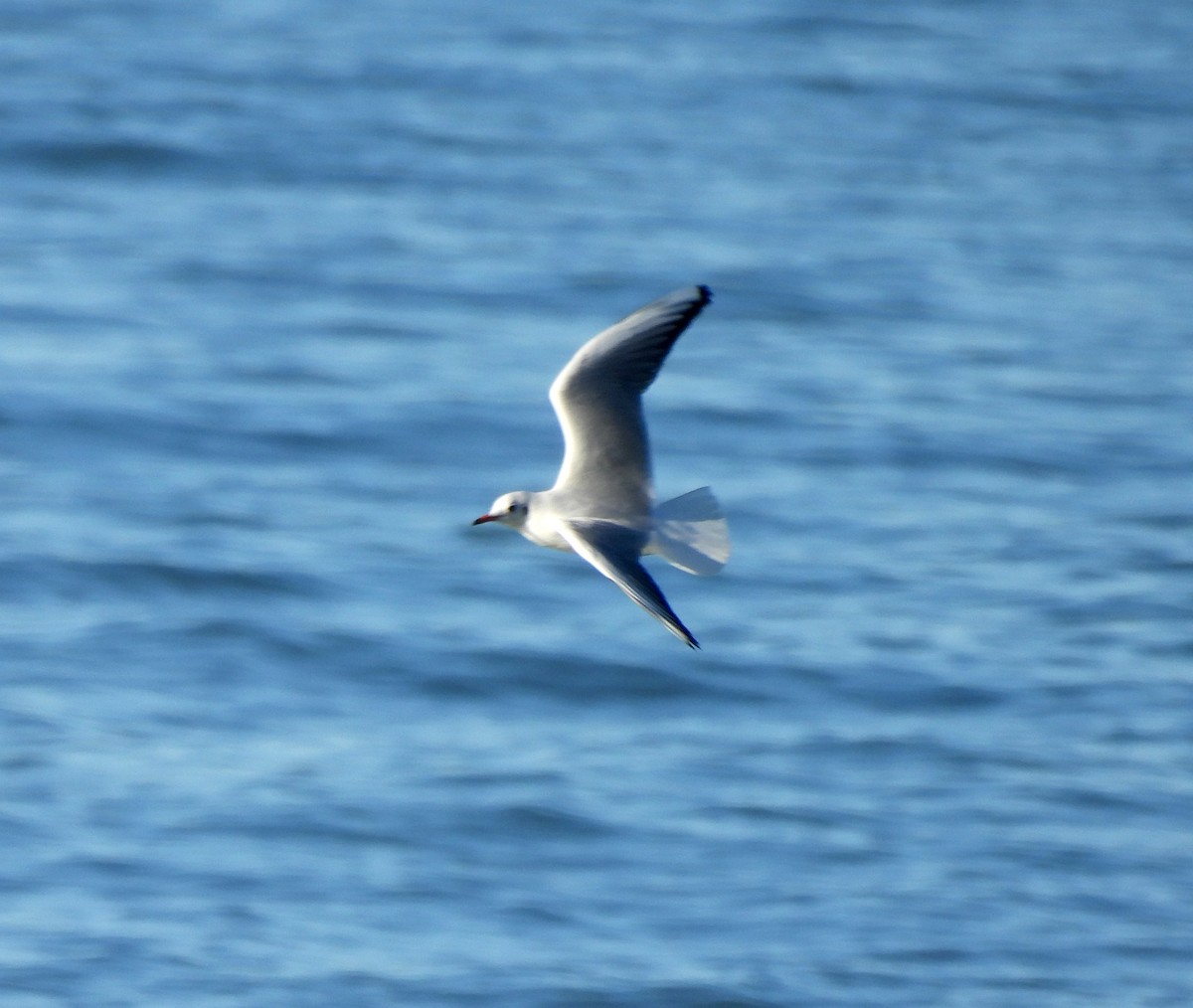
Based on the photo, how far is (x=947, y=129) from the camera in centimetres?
2102

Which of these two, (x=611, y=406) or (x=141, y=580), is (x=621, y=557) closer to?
(x=611, y=406)

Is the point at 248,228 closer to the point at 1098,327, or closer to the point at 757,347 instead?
the point at 757,347

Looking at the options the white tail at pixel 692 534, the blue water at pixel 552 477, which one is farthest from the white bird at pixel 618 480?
the blue water at pixel 552 477

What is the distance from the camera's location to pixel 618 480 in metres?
6.24

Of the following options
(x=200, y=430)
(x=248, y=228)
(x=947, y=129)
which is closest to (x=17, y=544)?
(x=200, y=430)

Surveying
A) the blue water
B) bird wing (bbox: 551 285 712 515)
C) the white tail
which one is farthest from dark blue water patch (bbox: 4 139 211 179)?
the white tail

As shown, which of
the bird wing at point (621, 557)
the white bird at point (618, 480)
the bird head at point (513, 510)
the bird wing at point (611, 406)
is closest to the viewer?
the bird wing at point (621, 557)

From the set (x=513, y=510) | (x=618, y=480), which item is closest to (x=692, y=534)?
(x=618, y=480)

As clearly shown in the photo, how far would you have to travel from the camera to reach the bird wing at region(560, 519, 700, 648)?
496 centimetres

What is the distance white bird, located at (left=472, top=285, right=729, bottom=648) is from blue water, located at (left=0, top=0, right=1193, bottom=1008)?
8.04 feet

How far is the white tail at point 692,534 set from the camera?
578 centimetres

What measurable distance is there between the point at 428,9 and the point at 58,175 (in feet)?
21.5

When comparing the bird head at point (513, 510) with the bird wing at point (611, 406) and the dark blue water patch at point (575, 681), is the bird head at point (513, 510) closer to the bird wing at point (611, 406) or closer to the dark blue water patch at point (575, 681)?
the bird wing at point (611, 406)

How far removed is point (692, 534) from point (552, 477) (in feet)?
21.7
